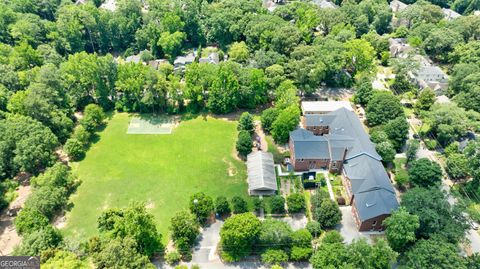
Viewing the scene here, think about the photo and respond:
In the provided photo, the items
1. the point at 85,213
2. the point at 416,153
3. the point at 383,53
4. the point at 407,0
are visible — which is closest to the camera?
the point at 85,213

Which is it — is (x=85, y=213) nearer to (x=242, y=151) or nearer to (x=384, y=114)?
(x=242, y=151)

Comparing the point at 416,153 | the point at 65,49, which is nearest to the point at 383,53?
the point at 416,153

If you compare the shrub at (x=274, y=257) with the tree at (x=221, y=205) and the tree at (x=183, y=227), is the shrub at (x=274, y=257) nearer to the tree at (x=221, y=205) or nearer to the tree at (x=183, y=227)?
the tree at (x=221, y=205)

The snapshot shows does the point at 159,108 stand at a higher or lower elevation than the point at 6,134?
lower

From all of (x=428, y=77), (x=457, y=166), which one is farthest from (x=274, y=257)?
(x=428, y=77)

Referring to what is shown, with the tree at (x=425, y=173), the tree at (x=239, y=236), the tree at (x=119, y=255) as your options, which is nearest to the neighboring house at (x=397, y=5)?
the tree at (x=425, y=173)

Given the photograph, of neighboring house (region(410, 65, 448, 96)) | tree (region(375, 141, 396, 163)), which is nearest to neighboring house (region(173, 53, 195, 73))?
tree (region(375, 141, 396, 163))

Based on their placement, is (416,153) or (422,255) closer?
(422,255)
